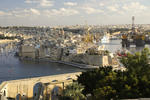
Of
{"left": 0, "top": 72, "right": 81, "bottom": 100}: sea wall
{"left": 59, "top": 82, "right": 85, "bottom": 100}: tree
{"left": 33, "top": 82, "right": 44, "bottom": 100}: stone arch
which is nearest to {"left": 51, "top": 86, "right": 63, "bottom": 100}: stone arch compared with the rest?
{"left": 0, "top": 72, "right": 81, "bottom": 100}: sea wall

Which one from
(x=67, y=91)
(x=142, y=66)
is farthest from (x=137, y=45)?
(x=67, y=91)

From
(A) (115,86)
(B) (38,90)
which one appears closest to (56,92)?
(B) (38,90)

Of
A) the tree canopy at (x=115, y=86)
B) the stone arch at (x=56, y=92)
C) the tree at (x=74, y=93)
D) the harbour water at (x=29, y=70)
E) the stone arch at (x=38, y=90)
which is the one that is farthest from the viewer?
the harbour water at (x=29, y=70)

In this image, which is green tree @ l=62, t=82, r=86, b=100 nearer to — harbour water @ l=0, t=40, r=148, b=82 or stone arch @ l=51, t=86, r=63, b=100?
stone arch @ l=51, t=86, r=63, b=100

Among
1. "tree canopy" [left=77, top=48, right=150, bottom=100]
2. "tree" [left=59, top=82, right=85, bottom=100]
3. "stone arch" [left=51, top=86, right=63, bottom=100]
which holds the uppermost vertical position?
"tree canopy" [left=77, top=48, right=150, bottom=100]

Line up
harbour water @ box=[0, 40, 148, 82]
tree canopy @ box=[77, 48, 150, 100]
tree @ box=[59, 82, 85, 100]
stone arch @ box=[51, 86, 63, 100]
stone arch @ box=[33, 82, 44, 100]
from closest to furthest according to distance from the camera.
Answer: tree canopy @ box=[77, 48, 150, 100], tree @ box=[59, 82, 85, 100], stone arch @ box=[33, 82, 44, 100], stone arch @ box=[51, 86, 63, 100], harbour water @ box=[0, 40, 148, 82]

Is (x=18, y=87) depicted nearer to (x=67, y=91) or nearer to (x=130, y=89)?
(x=67, y=91)

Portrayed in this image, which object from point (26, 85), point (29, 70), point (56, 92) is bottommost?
point (29, 70)

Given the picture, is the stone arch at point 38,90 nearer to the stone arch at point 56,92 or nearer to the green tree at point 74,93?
the stone arch at point 56,92

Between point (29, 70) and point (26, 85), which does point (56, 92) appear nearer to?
point (26, 85)

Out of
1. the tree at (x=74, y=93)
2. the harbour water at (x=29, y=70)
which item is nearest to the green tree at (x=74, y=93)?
the tree at (x=74, y=93)

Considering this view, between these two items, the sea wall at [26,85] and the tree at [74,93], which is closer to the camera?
the tree at [74,93]
